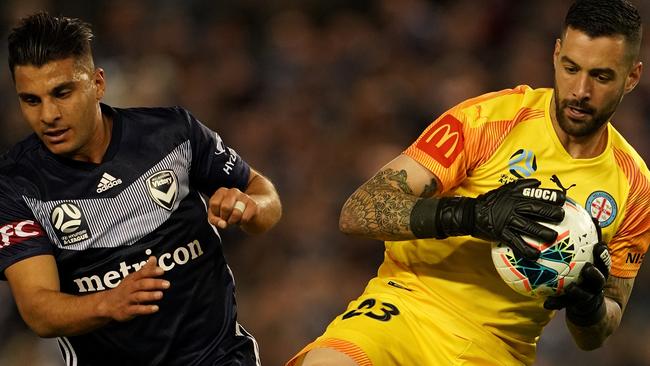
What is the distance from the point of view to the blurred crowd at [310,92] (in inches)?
349

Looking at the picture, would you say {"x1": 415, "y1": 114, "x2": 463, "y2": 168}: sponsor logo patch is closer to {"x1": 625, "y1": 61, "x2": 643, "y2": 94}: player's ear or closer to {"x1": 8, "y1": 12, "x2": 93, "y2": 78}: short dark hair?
{"x1": 625, "y1": 61, "x2": 643, "y2": 94}: player's ear

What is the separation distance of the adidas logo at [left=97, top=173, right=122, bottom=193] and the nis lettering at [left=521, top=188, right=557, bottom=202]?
1734 mm

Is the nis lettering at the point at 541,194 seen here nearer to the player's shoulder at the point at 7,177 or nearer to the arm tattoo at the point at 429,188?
the arm tattoo at the point at 429,188

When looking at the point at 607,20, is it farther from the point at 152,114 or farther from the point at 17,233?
the point at 17,233

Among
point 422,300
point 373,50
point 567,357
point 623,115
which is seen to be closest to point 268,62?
point 373,50

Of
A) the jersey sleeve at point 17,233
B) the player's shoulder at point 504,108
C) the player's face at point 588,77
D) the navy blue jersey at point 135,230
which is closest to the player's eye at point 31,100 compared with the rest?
the navy blue jersey at point 135,230

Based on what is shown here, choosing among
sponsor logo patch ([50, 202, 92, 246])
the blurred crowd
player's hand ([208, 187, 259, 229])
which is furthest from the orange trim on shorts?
the blurred crowd

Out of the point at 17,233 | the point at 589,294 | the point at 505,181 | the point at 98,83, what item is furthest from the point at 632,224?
the point at 17,233

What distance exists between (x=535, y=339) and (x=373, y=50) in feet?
18.4

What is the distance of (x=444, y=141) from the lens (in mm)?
4793

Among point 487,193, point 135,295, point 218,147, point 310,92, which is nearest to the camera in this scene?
point 135,295

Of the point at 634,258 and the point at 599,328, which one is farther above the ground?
the point at 634,258

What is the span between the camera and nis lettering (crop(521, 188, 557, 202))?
A: 4378mm

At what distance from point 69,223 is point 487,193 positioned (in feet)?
5.76
